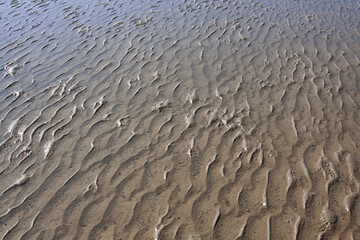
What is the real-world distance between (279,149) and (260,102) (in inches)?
51.7

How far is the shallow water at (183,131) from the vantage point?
366cm

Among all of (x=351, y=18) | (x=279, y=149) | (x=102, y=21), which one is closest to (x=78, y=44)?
(x=102, y=21)

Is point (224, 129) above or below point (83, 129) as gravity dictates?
below

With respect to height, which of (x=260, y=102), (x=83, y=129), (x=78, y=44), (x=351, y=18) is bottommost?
(x=351, y=18)

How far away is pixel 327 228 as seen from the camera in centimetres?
341

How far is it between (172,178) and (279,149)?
176 cm

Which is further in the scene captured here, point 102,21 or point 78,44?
point 102,21

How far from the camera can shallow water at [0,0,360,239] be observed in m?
3.66

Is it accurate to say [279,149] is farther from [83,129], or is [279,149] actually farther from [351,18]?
[351,18]

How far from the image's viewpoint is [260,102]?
5527mm

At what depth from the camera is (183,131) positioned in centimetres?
494

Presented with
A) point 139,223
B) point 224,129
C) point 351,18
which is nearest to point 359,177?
point 224,129

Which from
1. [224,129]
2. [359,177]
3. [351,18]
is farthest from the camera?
[351,18]

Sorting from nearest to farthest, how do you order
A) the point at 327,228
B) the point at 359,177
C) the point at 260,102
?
the point at 327,228
the point at 359,177
the point at 260,102
